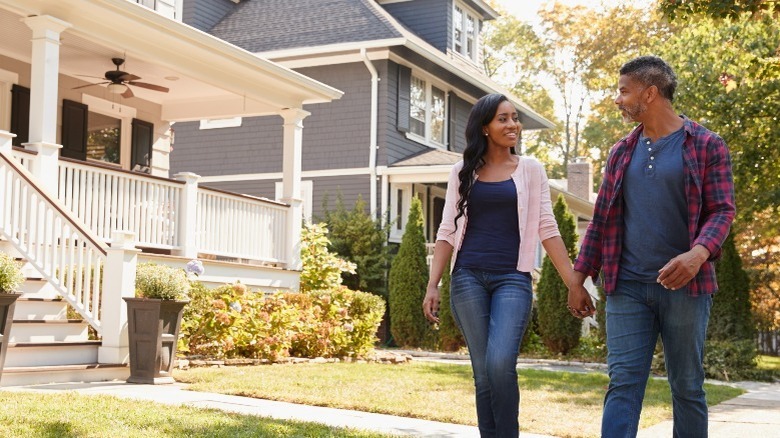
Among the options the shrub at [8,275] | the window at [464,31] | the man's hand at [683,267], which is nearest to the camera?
the man's hand at [683,267]

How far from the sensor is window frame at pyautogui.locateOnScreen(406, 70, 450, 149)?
2244 cm

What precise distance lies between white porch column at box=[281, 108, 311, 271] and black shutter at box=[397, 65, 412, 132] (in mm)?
6071

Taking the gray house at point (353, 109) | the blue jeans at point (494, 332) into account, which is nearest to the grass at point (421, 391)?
the blue jeans at point (494, 332)

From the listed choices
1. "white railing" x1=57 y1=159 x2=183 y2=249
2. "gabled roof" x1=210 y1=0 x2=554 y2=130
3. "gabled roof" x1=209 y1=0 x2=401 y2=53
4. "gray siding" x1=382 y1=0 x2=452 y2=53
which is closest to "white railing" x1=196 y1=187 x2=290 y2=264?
"white railing" x1=57 y1=159 x2=183 y2=249

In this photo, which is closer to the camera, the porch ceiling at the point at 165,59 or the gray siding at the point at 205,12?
the porch ceiling at the point at 165,59

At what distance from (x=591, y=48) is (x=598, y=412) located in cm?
2882

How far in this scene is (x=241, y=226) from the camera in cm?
1443

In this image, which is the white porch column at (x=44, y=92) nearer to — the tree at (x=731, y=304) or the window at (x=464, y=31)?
the tree at (x=731, y=304)

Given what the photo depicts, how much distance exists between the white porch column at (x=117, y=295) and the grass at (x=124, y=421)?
2.14 meters

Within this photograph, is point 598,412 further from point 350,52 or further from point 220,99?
point 350,52

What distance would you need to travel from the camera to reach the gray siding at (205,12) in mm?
22875

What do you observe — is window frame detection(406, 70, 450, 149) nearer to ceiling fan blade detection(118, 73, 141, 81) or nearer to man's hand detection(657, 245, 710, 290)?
ceiling fan blade detection(118, 73, 141, 81)

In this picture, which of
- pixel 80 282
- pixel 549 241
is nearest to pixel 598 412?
pixel 549 241

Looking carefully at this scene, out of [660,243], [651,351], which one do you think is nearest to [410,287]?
[651,351]
